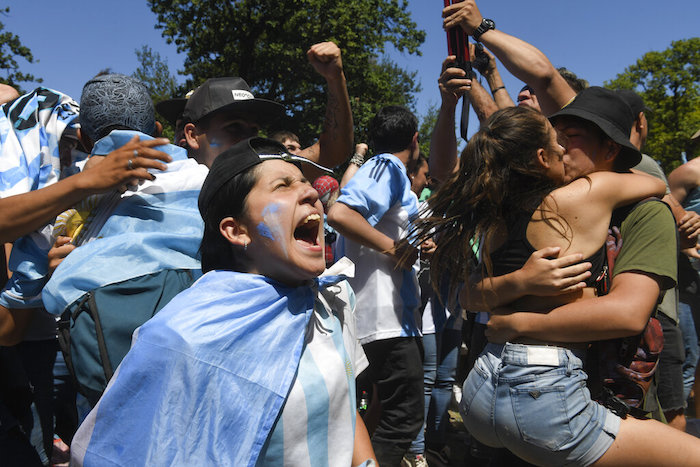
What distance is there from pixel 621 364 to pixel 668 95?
30.8 metres

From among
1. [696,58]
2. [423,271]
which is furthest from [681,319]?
[696,58]

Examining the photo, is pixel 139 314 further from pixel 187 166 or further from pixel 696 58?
pixel 696 58

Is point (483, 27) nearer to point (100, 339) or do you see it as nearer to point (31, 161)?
point (31, 161)

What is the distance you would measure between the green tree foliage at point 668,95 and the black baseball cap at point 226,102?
27.4 metres

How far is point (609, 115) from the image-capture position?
2.29m

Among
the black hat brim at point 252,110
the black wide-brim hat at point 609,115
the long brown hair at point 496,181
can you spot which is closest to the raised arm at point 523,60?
the black wide-brim hat at point 609,115

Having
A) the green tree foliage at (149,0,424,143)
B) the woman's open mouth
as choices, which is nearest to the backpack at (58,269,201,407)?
the woman's open mouth

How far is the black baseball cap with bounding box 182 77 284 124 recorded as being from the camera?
2.45 m

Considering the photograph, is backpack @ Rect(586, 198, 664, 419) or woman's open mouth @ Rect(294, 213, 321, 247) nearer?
woman's open mouth @ Rect(294, 213, 321, 247)

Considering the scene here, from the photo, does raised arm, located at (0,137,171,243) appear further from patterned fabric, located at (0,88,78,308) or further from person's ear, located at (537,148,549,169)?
person's ear, located at (537,148,549,169)

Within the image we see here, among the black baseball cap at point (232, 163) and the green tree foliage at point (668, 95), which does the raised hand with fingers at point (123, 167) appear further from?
the green tree foliage at point (668, 95)

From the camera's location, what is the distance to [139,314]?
181 centimetres

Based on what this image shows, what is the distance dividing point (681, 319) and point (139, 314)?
3.96 meters

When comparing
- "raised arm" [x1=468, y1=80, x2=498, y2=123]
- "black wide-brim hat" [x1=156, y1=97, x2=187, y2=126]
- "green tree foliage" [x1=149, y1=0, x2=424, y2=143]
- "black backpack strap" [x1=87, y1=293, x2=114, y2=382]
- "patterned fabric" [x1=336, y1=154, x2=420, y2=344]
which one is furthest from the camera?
"green tree foliage" [x1=149, y1=0, x2=424, y2=143]
